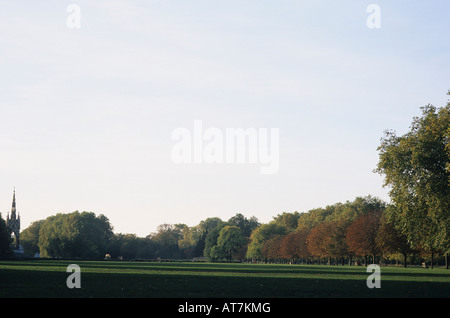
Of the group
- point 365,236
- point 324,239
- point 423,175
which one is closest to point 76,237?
point 324,239

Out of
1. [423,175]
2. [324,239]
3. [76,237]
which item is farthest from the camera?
[76,237]

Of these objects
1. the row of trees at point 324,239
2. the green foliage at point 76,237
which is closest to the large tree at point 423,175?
the row of trees at point 324,239

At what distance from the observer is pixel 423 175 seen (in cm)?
6325

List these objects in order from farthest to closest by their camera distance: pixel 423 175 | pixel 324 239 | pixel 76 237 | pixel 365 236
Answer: pixel 76 237 < pixel 324 239 < pixel 365 236 < pixel 423 175

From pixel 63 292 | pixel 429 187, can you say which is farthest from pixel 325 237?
pixel 63 292

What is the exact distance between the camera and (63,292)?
25375 millimetres

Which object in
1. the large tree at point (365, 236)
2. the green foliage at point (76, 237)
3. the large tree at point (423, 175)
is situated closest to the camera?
the large tree at point (423, 175)

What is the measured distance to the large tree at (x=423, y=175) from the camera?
6150 cm

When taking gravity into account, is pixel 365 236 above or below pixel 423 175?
below

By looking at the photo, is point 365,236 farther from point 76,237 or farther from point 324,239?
point 76,237

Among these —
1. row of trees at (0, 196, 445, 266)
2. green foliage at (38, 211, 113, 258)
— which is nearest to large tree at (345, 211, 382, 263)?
row of trees at (0, 196, 445, 266)

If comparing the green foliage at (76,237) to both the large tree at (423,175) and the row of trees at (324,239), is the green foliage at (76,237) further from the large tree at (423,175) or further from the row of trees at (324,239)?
the large tree at (423,175)
